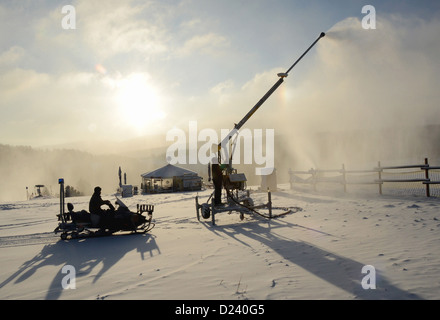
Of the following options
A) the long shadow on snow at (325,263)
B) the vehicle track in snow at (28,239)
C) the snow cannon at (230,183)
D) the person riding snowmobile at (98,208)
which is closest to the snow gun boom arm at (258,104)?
the snow cannon at (230,183)

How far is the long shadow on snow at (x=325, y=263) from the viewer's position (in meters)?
4.02

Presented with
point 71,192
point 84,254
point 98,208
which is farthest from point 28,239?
point 71,192

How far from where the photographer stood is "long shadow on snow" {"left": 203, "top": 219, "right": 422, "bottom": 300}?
4016 mm

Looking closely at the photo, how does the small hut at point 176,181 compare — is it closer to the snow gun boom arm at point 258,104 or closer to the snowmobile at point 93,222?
the snow gun boom arm at point 258,104

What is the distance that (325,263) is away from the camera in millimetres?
5438

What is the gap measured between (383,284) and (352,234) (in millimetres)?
3533

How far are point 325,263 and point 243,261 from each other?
168cm

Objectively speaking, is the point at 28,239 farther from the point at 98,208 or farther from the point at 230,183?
the point at 230,183

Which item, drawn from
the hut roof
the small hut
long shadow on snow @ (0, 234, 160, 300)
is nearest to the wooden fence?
long shadow on snow @ (0, 234, 160, 300)

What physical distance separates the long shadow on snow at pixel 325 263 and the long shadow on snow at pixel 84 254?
2.63 m

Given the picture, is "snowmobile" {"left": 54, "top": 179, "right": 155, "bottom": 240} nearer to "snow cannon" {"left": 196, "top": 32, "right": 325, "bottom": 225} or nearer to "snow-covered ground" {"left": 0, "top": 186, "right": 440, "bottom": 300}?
"snow-covered ground" {"left": 0, "top": 186, "right": 440, "bottom": 300}

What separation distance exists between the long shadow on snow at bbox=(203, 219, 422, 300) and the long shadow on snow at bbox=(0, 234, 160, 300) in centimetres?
263
